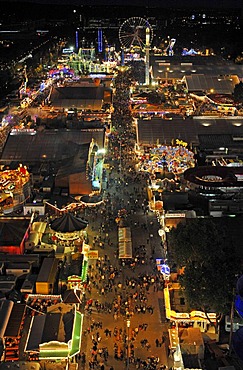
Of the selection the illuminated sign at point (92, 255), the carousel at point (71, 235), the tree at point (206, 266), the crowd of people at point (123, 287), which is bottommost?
the crowd of people at point (123, 287)

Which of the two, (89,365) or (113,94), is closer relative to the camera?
(89,365)

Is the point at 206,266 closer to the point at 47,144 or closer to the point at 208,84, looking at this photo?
the point at 47,144

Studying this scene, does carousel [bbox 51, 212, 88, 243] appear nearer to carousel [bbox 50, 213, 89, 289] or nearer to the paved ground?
carousel [bbox 50, 213, 89, 289]

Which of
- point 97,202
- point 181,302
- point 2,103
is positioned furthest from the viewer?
point 2,103

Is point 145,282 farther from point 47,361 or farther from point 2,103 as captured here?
point 2,103

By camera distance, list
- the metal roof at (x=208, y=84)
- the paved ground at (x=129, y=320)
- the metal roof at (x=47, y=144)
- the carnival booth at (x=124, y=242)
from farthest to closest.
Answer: the metal roof at (x=208, y=84) < the metal roof at (x=47, y=144) < the carnival booth at (x=124, y=242) < the paved ground at (x=129, y=320)

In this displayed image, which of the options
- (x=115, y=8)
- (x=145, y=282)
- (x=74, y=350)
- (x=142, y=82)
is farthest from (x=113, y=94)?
(x=115, y=8)

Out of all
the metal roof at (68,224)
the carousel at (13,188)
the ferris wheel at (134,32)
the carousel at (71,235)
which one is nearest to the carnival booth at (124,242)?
the carousel at (71,235)

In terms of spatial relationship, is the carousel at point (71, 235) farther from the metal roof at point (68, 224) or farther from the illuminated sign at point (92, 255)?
the illuminated sign at point (92, 255)
